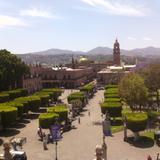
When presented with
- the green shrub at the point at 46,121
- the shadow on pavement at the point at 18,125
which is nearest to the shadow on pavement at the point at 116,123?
the green shrub at the point at 46,121

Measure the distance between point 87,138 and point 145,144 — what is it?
7194mm

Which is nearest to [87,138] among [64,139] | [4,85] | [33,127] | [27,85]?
[64,139]

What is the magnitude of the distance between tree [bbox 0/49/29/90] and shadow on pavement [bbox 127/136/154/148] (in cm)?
4810

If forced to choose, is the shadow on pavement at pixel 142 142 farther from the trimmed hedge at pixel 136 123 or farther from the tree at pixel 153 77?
the tree at pixel 153 77

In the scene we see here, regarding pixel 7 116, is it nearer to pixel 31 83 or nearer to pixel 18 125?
pixel 18 125

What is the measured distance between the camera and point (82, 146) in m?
45.7

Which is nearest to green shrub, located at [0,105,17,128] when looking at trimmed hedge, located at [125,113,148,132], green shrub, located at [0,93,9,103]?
trimmed hedge, located at [125,113,148,132]

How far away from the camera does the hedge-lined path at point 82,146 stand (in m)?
41.7

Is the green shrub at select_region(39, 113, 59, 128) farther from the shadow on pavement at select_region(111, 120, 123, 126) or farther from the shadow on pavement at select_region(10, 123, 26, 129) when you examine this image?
the shadow on pavement at select_region(111, 120, 123, 126)

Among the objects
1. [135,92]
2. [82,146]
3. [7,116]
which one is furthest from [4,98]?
[82,146]

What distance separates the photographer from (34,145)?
152 ft

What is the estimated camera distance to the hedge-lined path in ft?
137

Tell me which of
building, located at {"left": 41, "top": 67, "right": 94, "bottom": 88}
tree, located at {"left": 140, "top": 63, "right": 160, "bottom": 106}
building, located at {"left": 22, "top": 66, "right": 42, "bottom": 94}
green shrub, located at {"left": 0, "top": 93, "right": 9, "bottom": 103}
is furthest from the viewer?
building, located at {"left": 41, "top": 67, "right": 94, "bottom": 88}

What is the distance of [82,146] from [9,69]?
53.3 meters
